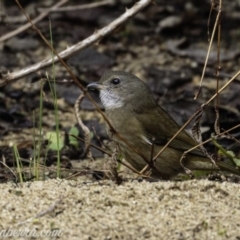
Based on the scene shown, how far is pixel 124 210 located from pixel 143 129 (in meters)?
2.11

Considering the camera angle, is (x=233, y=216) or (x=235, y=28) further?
(x=235, y=28)

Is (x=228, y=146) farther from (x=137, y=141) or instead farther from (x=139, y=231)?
(x=139, y=231)

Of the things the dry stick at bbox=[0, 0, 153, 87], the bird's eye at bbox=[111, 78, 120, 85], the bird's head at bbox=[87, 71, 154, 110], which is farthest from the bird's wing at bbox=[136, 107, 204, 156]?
the dry stick at bbox=[0, 0, 153, 87]

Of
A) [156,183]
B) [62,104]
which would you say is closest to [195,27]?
[62,104]

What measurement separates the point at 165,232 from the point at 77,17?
629cm

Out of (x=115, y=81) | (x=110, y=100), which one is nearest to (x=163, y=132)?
(x=110, y=100)

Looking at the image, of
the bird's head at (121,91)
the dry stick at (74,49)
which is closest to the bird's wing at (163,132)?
the bird's head at (121,91)

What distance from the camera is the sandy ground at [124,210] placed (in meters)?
4.31

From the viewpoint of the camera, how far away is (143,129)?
659 centimetres

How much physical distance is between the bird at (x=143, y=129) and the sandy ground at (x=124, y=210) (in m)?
1.18

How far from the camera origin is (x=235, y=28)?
1034 centimetres

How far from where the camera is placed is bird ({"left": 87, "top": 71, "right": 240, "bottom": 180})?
20.7 ft

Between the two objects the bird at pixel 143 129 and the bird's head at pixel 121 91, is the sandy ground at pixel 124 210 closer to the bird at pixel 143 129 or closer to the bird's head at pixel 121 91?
the bird at pixel 143 129

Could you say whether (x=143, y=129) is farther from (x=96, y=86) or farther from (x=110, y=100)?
(x=96, y=86)
